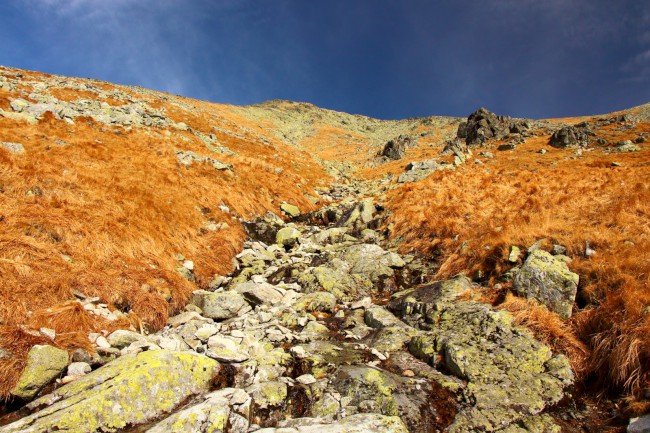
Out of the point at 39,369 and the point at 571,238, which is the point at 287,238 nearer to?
the point at 39,369

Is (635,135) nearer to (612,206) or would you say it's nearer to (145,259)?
(612,206)

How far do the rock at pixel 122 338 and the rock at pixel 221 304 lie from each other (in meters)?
2.01

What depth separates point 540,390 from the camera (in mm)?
5230

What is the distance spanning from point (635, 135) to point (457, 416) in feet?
148

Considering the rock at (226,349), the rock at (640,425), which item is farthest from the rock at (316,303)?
the rock at (640,425)

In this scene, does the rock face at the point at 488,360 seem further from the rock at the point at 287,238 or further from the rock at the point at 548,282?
the rock at the point at 287,238

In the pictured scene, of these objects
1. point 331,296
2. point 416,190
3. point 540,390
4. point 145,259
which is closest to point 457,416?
point 540,390

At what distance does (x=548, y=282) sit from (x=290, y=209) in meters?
14.3

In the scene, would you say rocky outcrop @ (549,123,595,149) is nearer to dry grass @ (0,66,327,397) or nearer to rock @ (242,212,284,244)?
dry grass @ (0,66,327,397)

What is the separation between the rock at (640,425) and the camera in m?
3.93

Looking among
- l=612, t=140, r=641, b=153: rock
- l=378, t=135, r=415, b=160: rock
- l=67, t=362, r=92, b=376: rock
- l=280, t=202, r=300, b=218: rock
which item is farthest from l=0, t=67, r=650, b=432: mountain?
l=378, t=135, r=415, b=160: rock

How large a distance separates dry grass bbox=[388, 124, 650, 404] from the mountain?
0.15 feet

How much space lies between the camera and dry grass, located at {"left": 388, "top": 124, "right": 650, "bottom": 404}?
543cm

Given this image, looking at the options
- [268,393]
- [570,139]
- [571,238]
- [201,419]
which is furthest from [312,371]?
[570,139]
